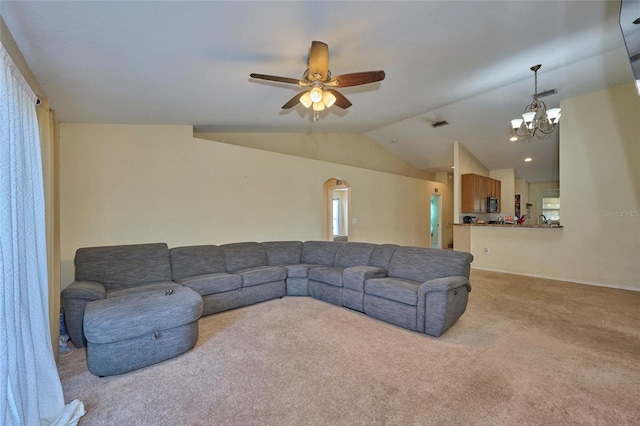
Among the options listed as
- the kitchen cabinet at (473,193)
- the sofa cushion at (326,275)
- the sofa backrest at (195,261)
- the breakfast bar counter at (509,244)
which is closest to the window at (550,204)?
the kitchen cabinet at (473,193)

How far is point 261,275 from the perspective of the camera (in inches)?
158

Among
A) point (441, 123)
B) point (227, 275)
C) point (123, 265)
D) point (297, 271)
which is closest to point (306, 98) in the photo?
point (227, 275)

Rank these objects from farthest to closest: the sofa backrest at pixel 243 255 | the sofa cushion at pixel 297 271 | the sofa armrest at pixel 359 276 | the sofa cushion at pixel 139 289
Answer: the sofa cushion at pixel 297 271, the sofa backrest at pixel 243 255, the sofa armrest at pixel 359 276, the sofa cushion at pixel 139 289

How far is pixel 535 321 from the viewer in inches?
132

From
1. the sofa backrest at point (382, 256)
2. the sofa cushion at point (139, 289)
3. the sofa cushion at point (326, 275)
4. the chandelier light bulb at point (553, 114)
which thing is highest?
the chandelier light bulb at point (553, 114)

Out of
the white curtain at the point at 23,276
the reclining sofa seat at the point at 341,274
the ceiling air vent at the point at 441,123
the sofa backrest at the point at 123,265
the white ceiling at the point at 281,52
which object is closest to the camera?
the white curtain at the point at 23,276

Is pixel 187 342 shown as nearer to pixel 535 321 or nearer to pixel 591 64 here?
pixel 535 321

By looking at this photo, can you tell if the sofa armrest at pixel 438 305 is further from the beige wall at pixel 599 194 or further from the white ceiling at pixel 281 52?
the beige wall at pixel 599 194

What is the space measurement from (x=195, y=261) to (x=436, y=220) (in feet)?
28.2

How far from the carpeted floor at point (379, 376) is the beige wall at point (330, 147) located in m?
3.36

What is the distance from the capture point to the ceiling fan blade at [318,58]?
93.2 inches

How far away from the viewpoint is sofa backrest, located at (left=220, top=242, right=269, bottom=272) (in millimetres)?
4219

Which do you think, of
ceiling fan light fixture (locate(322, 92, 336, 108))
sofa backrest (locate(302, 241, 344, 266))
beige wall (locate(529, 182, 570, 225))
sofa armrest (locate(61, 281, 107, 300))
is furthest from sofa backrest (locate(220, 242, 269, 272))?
beige wall (locate(529, 182, 570, 225))

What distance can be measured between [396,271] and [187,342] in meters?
2.55
